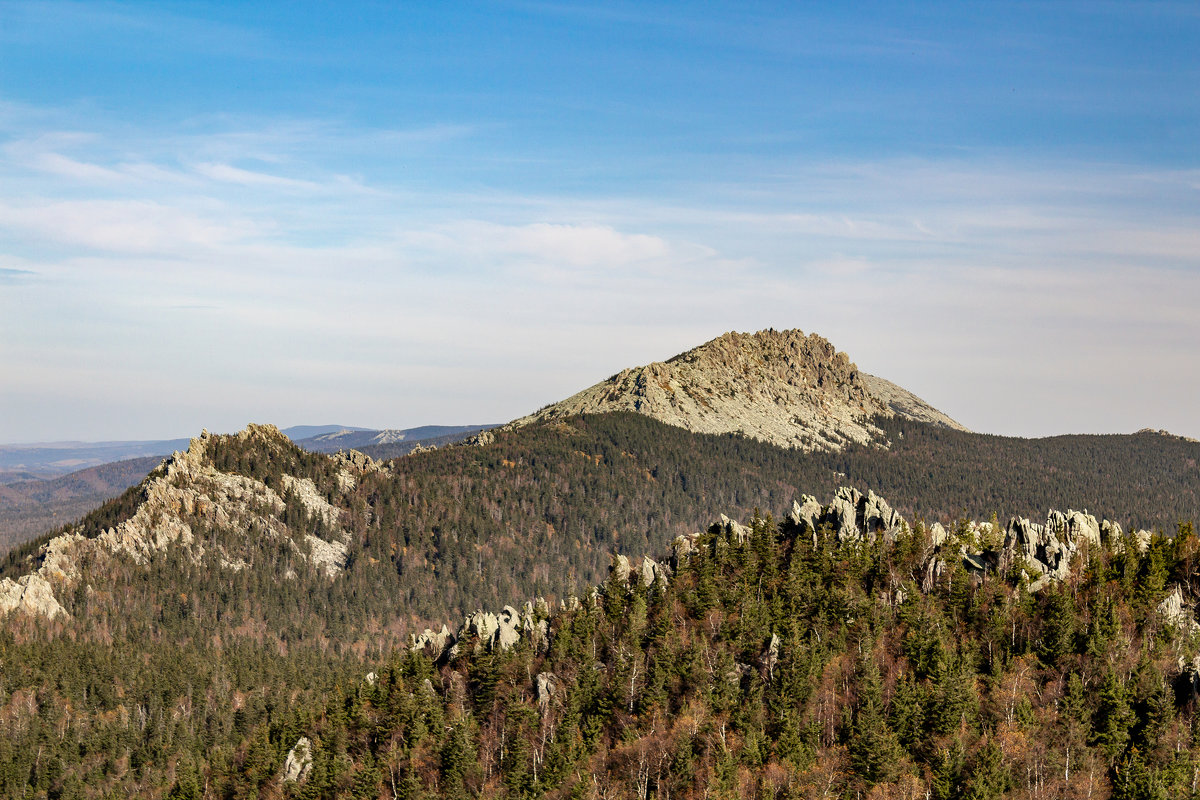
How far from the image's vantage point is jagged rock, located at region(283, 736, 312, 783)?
462ft

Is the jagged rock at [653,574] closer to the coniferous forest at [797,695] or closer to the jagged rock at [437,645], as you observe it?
the coniferous forest at [797,695]

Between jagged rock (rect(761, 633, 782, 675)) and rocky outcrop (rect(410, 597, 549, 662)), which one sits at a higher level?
jagged rock (rect(761, 633, 782, 675))

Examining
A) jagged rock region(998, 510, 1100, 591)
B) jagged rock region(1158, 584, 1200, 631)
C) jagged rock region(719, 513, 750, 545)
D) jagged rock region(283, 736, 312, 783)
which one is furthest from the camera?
jagged rock region(719, 513, 750, 545)

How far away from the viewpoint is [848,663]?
441ft

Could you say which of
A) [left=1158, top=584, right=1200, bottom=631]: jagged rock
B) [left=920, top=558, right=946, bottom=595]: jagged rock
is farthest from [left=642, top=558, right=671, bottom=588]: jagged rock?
[left=1158, top=584, right=1200, bottom=631]: jagged rock

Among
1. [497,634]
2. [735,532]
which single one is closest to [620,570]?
[735,532]

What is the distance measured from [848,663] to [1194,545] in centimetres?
5725

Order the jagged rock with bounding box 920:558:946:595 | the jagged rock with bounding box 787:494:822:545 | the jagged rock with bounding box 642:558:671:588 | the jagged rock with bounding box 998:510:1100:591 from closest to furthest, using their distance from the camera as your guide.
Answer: the jagged rock with bounding box 998:510:1100:591
the jagged rock with bounding box 920:558:946:595
the jagged rock with bounding box 642:558:671:588
the jagged rock with bounding box 787:494:822:545

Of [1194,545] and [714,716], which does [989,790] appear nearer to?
[714,716]

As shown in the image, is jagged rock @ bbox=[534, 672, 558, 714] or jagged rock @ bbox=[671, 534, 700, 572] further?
jagged rock @ bbox=[671, 534, 700, 572]

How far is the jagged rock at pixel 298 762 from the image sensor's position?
141m

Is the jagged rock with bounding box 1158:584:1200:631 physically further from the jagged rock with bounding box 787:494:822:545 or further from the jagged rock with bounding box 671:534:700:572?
the jagged rock with bounding box 671:534:700:572

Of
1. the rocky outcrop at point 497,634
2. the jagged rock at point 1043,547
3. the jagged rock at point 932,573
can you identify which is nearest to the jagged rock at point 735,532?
the rocky outcrop at point 497,634

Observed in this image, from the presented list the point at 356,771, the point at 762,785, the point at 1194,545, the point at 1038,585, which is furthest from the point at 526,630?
the point at 1194,545
